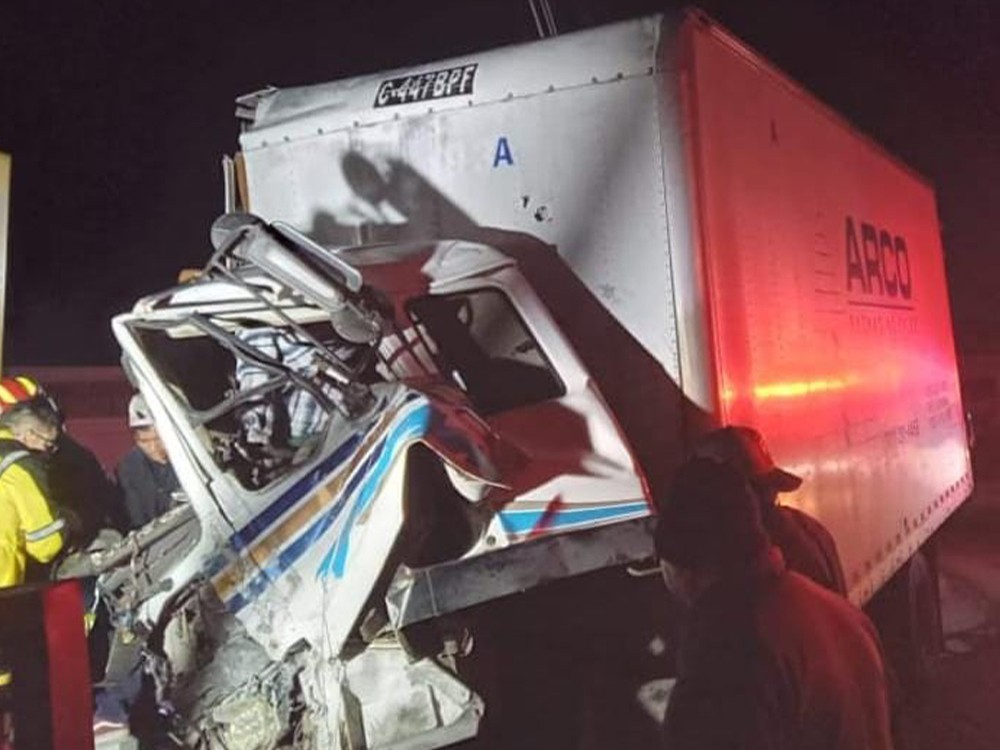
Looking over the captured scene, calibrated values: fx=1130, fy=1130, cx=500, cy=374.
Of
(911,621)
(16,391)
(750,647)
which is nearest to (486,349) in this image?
(750,647)

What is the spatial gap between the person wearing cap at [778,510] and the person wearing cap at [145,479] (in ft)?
11.3

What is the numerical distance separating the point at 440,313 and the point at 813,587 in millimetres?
2006

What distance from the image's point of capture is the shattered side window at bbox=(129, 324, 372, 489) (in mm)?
3826

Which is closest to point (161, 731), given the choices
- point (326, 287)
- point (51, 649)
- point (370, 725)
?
point (370, 725)

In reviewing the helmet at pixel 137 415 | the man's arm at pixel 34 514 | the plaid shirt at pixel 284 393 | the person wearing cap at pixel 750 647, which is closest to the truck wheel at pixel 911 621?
the plaid shirt at pixel 284 393

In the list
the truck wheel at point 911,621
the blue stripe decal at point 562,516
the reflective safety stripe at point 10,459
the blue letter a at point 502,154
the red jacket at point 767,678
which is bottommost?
the truck wheel at point 911,621

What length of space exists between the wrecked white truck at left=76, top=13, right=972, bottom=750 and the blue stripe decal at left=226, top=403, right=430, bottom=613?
1 centimetres

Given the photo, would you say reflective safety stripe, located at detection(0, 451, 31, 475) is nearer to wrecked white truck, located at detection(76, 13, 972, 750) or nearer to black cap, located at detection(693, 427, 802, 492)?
wrecked white truck, located at detection(76, 13, 972, 750)

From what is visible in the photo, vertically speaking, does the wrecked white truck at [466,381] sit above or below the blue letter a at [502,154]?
below

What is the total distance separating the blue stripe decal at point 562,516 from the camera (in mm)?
3582

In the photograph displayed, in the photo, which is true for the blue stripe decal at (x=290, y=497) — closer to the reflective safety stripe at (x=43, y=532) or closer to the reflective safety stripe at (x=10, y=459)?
the reflective safety stripe at (x=43, y=532)

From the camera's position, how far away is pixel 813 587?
8.38ft

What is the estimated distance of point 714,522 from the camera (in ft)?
7.95

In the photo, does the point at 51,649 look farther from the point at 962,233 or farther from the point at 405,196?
the point at 962,233
